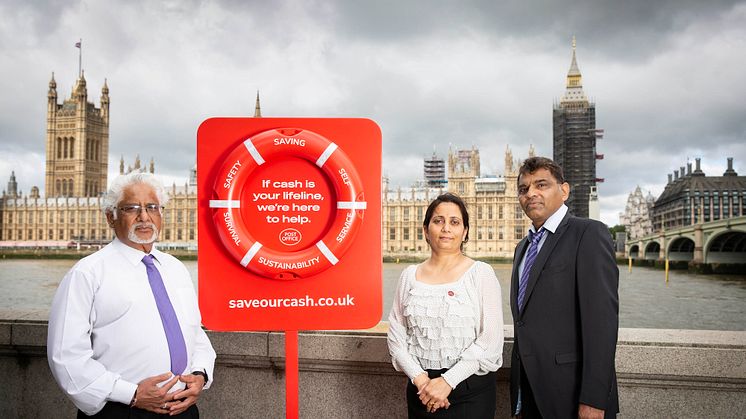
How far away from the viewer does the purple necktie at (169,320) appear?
1.44 metres

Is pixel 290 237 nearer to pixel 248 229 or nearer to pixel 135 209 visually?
pixel 248 229

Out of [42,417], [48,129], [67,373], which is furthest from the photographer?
[48,129]

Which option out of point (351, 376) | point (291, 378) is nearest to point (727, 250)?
point (351, 376)

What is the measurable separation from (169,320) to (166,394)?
0.18m

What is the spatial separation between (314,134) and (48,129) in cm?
6124

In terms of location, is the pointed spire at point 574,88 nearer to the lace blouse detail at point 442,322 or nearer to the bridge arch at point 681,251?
the bridge arch at point 681,251

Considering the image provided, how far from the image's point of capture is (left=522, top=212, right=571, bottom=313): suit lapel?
151cm

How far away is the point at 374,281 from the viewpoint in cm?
156

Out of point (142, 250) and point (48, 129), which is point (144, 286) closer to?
point (142, 250)

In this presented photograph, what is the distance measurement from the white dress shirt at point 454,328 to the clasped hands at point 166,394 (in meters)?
0.53

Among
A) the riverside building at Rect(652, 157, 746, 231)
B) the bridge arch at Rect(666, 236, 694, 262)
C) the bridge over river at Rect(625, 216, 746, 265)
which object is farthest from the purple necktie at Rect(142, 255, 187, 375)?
the riverside building at Rect(652, 157, 746, 231)

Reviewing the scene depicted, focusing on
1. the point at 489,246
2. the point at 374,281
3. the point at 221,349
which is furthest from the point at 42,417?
the point at 489,246

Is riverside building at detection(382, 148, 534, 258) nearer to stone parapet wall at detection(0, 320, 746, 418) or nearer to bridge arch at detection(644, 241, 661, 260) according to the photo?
bridge arch at detection(644, 241, 661, 260)

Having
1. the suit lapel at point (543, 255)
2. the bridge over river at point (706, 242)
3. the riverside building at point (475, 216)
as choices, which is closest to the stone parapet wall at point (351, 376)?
the suit lapel at point (543, 255)
